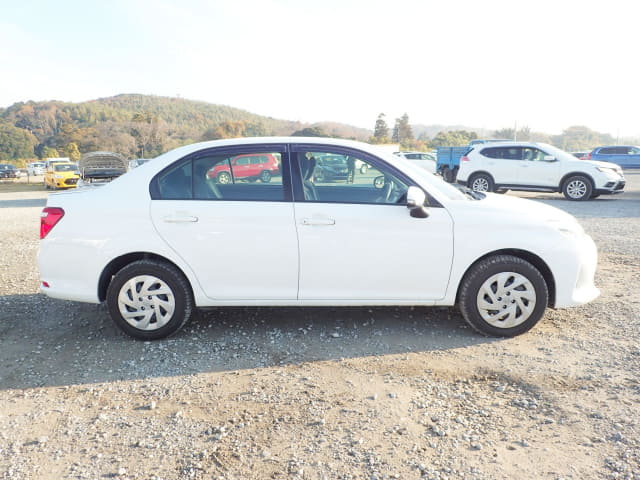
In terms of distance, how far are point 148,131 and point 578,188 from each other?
74.6m

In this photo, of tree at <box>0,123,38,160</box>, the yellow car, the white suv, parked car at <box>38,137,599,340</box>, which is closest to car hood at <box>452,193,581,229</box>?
A: parked car at <box>38,137,599,340</box>

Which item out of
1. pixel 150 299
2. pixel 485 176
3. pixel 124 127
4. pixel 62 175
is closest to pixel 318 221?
pixel 150 299

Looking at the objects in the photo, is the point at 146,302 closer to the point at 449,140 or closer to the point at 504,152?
the point at 504,152

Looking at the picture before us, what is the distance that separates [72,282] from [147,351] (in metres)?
0.87

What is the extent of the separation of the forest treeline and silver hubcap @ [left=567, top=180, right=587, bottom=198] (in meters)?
33.2

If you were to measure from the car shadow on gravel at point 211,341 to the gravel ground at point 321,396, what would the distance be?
0.06 feet

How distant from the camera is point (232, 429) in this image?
9.05 ft

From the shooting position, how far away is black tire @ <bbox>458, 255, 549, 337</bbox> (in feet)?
12.6

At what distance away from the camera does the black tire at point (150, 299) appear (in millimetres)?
3844

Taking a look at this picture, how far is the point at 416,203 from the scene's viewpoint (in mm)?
3572

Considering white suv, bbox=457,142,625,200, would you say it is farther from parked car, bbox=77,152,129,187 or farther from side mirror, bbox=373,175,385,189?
side mirror, bbox=373,175,385,189

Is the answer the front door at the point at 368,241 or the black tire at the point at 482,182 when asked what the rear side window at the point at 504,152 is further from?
the front door at the point at 368,241

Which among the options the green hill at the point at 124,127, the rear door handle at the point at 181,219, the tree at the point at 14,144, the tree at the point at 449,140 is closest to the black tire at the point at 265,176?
the rear door handle at the point at 181,219

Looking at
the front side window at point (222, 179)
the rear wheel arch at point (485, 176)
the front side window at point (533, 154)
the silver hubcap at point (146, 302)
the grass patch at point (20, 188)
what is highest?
the front side window at point (533, 154)
